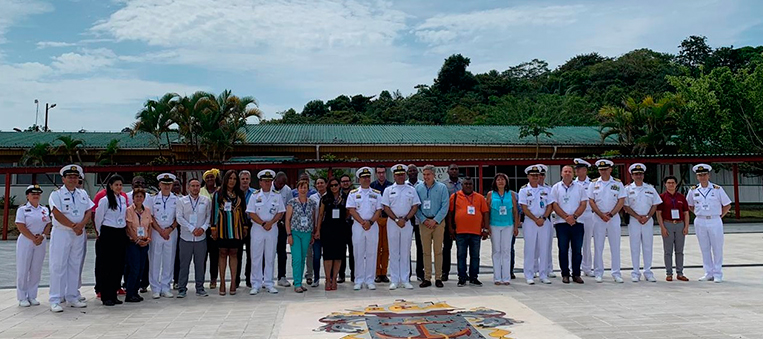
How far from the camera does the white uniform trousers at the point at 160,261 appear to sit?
24.6 ft

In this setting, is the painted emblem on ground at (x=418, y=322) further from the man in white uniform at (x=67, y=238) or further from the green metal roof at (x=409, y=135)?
the green metal roof at (x=409, y=135)

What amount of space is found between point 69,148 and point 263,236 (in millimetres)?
17170

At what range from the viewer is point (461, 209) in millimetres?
7930

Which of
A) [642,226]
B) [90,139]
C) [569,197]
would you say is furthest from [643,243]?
[90,139]

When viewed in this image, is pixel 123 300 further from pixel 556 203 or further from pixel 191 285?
pixel 556 203

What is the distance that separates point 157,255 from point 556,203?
5630 mm

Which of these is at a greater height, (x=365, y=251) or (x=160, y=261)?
(x=365, y=251)

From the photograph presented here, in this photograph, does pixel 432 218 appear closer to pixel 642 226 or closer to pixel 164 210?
pixel 642 226

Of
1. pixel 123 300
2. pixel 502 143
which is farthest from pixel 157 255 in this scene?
pixel 502 143

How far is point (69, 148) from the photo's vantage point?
21.3 metres

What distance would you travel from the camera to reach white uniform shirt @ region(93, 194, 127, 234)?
7.02 metres

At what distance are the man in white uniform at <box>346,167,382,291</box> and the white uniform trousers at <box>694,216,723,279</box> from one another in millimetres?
4860

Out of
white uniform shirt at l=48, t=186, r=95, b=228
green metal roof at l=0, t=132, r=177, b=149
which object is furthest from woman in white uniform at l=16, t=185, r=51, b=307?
green metal roof at l=0, t=132, r=177, b=149

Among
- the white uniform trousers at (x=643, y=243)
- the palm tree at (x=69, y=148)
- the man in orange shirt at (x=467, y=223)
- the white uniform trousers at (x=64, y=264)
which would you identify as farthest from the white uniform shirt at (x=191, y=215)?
the palm tree at (x=69, y=148)
